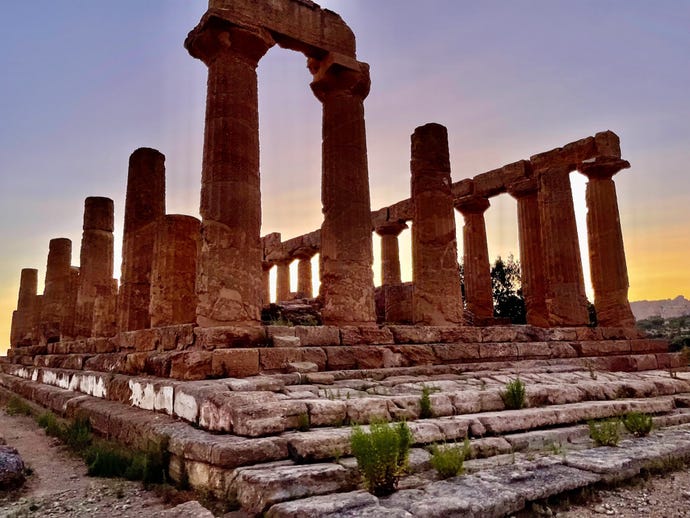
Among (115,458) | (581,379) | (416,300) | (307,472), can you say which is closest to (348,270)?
(416,300)

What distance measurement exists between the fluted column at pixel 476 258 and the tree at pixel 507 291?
7.83m

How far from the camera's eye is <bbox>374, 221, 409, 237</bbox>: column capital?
21027 mm

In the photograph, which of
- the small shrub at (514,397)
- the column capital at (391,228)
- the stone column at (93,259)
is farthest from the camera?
the column capital at (391,228)

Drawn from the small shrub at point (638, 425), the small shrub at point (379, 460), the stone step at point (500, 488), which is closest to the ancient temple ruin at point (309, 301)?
the small shrub at point (379, 460)

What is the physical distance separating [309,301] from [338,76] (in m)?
7.08

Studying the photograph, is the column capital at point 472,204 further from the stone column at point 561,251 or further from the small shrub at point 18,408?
the small shrub at point 18,408

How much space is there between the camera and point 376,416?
5422 millimetres

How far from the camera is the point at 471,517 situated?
11.1 ft

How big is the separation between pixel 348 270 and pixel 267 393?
4637 millimetres

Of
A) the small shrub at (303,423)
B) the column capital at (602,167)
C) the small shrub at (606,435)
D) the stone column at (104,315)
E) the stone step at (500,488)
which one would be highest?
the column capital at (602,167)

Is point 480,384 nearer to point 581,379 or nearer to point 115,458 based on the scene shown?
point 581,379

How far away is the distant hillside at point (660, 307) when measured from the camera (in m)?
84.0

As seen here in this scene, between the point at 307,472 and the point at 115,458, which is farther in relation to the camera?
the point at 115,458

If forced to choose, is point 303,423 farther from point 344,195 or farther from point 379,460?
point 344,195
